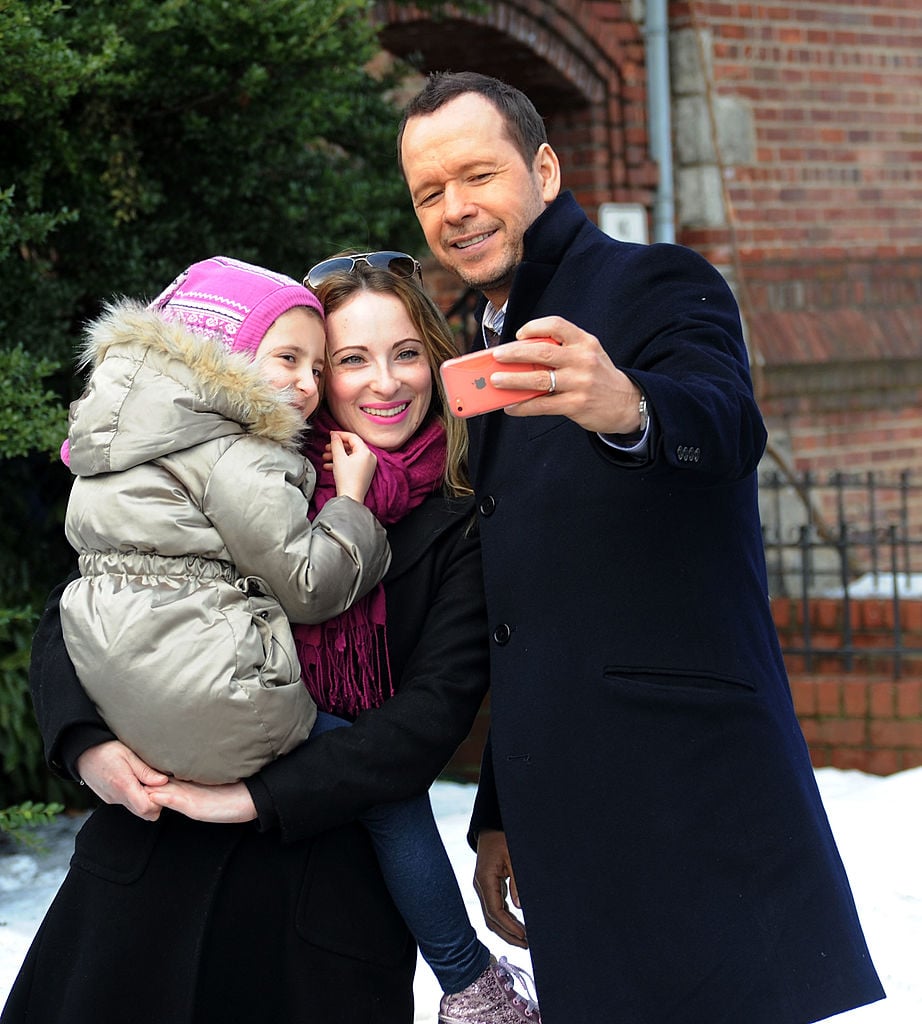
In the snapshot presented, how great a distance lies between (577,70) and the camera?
7.59 m

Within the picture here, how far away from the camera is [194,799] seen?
6.89 feet

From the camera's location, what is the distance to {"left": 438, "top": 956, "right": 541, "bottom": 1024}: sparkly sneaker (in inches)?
96.8

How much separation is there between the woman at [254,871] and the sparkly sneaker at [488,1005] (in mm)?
145

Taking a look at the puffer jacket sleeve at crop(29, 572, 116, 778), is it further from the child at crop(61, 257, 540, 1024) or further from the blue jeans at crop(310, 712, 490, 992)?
the blue jeans at crop(310, 712, 490, 992)

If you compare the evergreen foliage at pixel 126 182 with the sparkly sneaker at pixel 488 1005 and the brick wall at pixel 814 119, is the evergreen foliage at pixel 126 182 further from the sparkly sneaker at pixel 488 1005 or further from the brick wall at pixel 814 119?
the brick wall at pixel 814 119

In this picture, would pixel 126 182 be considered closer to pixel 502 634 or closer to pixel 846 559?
pixel 502 634

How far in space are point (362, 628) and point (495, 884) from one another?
0.63 meters

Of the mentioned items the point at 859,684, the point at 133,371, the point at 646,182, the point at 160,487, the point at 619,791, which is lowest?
the point at 859,684

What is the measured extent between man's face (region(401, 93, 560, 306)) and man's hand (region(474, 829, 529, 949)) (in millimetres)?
991

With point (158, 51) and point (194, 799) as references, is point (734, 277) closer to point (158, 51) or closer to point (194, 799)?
point (158, 51)

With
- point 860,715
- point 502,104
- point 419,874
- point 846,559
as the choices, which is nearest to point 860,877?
point 860,715

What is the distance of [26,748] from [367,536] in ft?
9.18

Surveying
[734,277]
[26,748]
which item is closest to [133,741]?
[26,748]

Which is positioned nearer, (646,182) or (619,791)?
(619,791)
